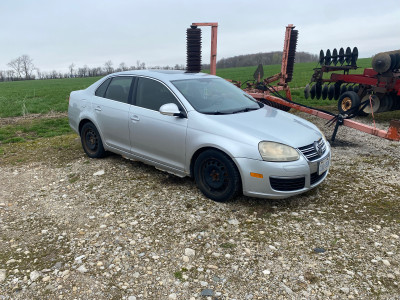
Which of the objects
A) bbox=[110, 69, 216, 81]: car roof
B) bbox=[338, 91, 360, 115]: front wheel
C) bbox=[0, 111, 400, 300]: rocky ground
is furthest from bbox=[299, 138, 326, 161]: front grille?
bbox=[338, 91, 360, 115]: front wheel

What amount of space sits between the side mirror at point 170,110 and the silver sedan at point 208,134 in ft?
0.04

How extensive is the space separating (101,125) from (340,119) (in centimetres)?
432

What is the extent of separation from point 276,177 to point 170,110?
5.03ft

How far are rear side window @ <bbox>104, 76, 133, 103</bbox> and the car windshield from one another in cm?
87

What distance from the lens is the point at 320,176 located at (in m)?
3.96

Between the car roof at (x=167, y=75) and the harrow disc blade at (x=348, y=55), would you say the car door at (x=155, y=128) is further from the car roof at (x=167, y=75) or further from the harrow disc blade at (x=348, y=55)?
the harrow disc blade at (x=348, y=55)

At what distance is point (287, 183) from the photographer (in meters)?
3.59

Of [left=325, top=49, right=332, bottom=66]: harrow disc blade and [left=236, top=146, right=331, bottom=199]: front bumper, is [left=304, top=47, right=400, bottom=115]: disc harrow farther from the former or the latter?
[left=236, top=146, right=331, bottom=199]: front bumper

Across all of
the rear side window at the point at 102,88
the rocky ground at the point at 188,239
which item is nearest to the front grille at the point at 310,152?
the rocky ground at the point at 188,239

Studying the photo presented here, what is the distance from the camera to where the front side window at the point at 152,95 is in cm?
436

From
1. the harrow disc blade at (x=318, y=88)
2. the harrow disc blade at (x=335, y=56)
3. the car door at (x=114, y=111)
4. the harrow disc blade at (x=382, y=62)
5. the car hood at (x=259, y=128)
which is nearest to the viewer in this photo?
the car hood at (x=259, y=128)

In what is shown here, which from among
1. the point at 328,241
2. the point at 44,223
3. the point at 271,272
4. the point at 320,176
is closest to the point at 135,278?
the point at 271,272

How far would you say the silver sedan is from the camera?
359cm

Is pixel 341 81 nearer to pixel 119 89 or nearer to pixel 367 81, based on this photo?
pixel 367 81
